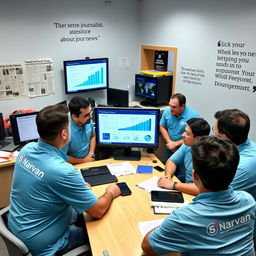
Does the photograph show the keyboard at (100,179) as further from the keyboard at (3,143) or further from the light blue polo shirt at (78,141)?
the keyboard at (3,143)

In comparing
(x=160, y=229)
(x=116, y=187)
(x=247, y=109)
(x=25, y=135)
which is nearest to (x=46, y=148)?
(x=116, y=187)

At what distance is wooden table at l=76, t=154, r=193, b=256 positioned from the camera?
146 cm

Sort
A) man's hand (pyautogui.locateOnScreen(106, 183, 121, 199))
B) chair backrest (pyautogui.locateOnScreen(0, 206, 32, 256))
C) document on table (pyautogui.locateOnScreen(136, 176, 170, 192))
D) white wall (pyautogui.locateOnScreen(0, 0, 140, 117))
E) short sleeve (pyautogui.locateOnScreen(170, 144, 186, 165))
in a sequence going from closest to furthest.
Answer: chair backrest (pyautogui.locateOnScreen(0, 206, 32, 256)), man's hand (pyautogui.locateOnScreen(106, 183, 121, 199)), document on table (pyautogui.locateOnScreen(136, 176, 170, 192)), short sleeve (pyautogui.locateOnScreen(170, 144, 186, 165)), white wall (pyautogui.locateOnScreen(0, 0, 140, 117))

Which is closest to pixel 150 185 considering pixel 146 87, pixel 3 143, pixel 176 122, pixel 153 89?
pixel 176 122

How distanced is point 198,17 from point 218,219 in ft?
10.8

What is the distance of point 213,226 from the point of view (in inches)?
44.3

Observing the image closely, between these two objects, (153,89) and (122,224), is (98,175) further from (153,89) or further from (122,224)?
(153,89)

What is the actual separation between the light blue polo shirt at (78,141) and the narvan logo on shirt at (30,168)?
2.84 ft

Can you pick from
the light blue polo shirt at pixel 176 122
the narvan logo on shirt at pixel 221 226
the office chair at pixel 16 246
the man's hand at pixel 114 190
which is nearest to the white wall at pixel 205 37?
the light blue polo shirt at pixel 176 122

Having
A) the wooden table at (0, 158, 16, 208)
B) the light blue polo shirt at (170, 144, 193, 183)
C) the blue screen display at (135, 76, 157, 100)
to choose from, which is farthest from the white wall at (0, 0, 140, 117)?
the light blue polo shirt at (170, 144, 193, 183)

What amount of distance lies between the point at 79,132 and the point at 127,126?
1.66ft

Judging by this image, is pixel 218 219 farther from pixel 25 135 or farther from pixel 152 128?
pixel 25 135

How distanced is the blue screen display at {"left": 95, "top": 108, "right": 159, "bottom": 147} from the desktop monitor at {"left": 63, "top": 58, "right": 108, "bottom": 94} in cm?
198

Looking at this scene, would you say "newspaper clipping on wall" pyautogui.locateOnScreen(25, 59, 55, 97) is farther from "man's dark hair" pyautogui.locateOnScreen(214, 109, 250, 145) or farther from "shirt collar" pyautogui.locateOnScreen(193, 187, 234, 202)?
"shirt collar" pyautogui.locateOnScreen(193, 187, 234, 202)
